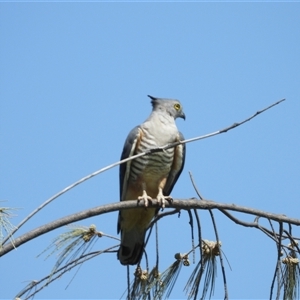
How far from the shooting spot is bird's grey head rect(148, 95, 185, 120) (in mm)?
6004

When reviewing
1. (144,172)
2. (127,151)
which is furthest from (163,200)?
(127,151)

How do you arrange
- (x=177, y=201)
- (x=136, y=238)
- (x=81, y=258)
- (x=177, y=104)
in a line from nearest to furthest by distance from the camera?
1. (x=81, y=258)
2. (x=177, y=201)
3. (x=136, y=238)
4. (x=177, y=104)

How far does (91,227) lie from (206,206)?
0.75 meters

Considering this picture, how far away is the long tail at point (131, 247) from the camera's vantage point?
525cm

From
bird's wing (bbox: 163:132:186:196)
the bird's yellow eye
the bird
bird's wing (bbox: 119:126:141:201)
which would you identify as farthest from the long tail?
the bird's yellow eye

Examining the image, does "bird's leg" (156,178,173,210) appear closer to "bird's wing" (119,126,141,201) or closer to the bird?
the bird

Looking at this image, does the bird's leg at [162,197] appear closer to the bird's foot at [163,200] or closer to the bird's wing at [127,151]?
the bird's foot at [163,200]

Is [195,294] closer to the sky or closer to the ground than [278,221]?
closer to the ground

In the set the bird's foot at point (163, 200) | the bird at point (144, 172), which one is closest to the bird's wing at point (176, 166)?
the bird at point (144, 172)

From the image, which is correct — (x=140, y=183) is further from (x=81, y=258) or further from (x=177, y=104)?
(x=81, y=258)

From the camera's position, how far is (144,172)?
545 centimetres

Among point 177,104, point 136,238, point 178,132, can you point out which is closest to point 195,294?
point 136,238

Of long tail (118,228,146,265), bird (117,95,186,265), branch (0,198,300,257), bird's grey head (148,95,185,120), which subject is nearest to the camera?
branch (0,198,300,257)

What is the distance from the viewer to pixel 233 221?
3.88m
